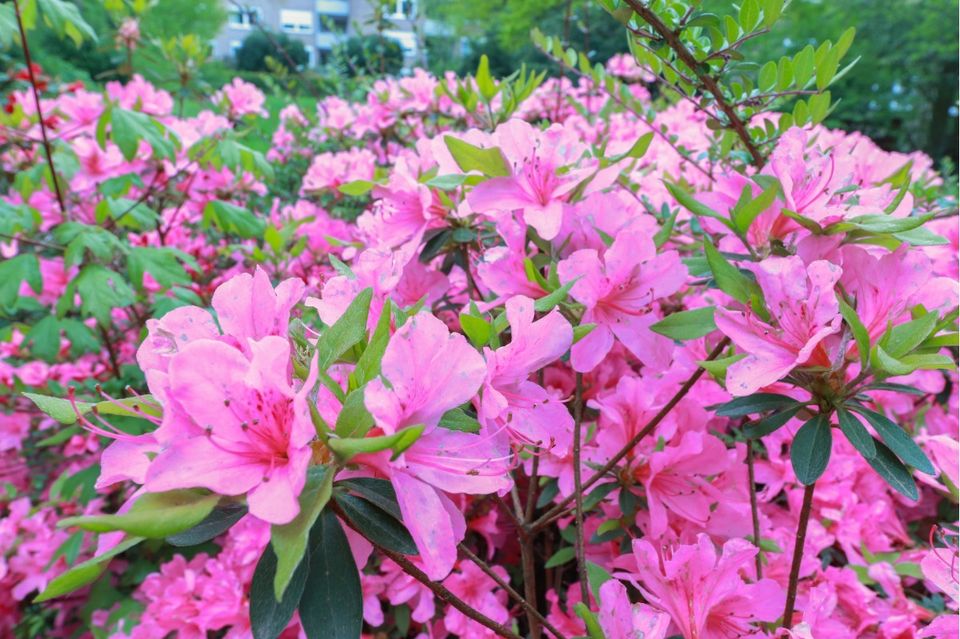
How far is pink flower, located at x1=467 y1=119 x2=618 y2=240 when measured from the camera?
2.81 feet

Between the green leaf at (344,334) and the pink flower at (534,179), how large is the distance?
34cm

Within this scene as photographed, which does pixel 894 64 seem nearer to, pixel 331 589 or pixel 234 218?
pixel 234 218

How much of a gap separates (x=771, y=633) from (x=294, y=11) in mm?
41094

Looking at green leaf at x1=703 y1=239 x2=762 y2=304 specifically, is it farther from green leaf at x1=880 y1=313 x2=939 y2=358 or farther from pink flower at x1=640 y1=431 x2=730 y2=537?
pink flower at x1=640 y1=431 x2=730 y2=537

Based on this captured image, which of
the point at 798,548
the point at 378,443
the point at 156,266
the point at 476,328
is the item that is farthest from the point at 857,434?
the point at 156,266

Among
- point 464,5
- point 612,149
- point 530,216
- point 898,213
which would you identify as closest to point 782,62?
point 898,213

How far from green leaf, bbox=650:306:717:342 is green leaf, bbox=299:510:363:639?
449mm

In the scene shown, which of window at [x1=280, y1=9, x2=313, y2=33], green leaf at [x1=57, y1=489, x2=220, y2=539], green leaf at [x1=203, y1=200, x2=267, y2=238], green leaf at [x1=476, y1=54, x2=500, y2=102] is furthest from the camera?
window at [x1=280, y1=9, x2=313, y2=33]

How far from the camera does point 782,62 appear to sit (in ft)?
3.04

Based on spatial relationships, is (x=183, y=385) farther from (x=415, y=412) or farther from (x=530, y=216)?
(x=530, y=216)

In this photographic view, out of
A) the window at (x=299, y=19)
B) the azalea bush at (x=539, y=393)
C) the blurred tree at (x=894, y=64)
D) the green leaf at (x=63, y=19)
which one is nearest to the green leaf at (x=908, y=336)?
the azalea bush at (x=539, y=393)

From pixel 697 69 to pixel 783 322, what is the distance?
42cm

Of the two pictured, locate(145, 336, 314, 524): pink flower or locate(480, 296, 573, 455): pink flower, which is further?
locate(480, 296, 573, 455): pink flower

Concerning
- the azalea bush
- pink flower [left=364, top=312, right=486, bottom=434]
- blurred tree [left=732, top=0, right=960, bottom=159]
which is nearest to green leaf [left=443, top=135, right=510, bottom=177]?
the azalea bush
